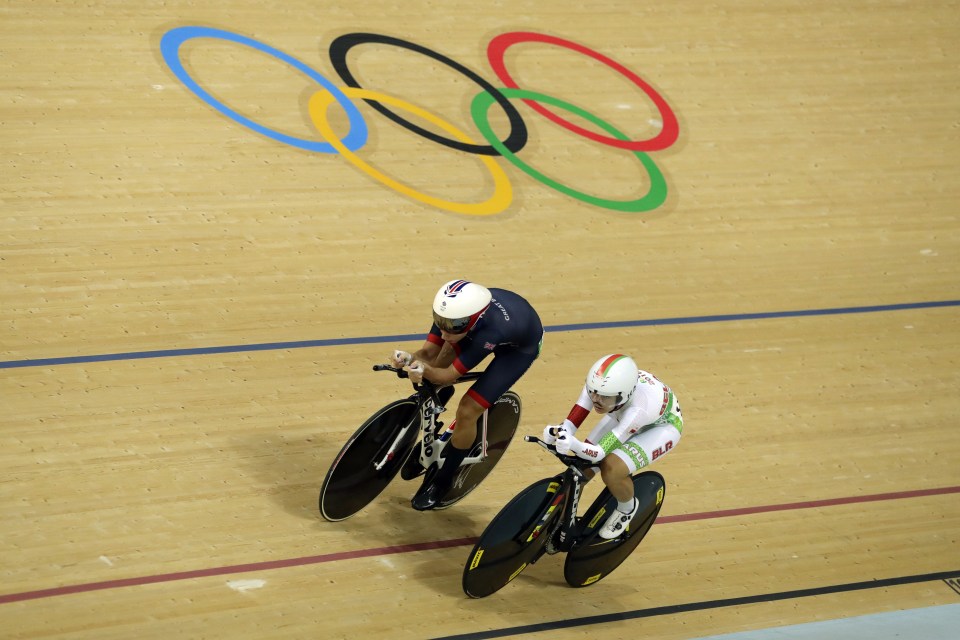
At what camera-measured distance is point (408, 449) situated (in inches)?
186

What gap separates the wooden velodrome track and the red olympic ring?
0.18ft

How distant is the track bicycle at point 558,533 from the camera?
4250 mm

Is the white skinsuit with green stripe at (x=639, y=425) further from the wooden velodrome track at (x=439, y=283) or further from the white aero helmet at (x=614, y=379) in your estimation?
the wooden velodrome track at (x=439, y=283)

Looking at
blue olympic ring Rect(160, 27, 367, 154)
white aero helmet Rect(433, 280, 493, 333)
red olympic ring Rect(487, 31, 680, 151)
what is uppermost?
red olympic ring Rect(487, 31, 680, 151)

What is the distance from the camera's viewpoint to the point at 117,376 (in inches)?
213

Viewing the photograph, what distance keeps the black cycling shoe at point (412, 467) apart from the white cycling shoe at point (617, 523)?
86 centimetres

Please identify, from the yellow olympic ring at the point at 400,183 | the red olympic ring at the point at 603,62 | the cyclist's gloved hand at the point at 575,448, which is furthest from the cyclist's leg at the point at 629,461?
the red olympic ring at the point at 603,62

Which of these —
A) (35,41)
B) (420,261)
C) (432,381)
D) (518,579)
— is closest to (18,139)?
(35,41)

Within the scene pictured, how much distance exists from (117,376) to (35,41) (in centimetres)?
275

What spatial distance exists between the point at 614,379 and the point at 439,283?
8.00 feet

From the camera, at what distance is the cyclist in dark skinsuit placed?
4305mm

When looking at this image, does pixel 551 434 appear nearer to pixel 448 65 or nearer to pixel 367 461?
pixel 367 461

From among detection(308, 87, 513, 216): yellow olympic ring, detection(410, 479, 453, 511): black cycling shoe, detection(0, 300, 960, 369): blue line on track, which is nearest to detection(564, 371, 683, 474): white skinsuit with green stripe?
detection(410, 479, 453, 511): black cycling shoe

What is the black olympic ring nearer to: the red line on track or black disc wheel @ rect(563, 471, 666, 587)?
the red line on track
